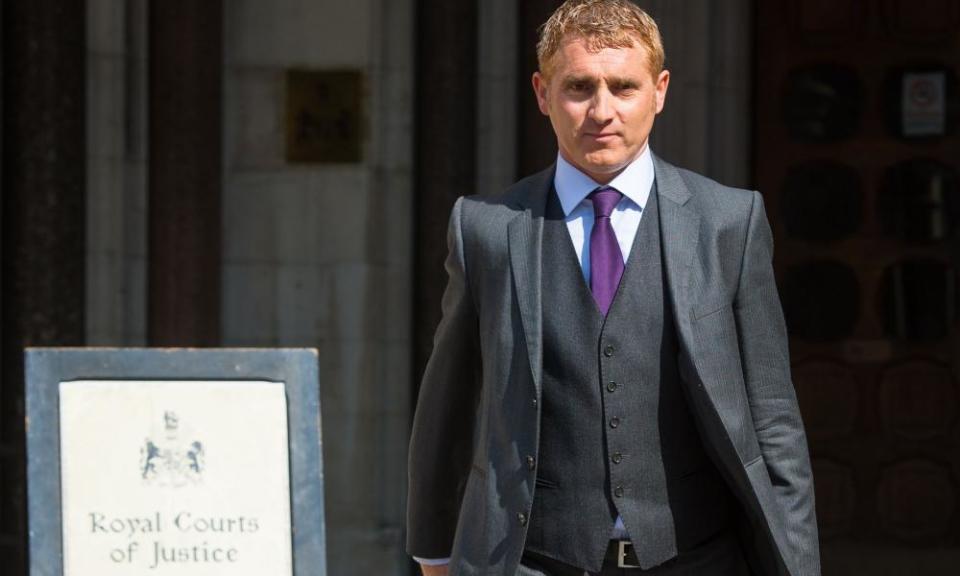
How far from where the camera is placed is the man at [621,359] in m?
2.97

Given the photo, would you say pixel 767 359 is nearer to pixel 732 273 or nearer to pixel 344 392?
pixel 732 273

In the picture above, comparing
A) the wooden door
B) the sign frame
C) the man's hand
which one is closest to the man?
the man's hand

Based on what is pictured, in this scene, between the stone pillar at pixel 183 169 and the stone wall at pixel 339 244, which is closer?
the stone pillar at pixel 183 169

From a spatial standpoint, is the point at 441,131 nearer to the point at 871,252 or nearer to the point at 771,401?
the point at 871,252

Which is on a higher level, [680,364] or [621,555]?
[680,364]

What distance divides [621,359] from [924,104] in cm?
393

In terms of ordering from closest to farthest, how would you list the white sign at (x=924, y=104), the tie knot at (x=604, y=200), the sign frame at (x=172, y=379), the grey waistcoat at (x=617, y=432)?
the grey waistcoat at (x=617, y=432), the tie knot at (x=604, y=200), the sign frame at (x=172, y=379), the white sign at (x=924, y=104)

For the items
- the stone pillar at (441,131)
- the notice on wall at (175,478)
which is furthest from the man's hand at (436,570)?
the stone pillar at (441,131)

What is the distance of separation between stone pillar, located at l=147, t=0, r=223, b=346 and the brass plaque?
A: 331mm

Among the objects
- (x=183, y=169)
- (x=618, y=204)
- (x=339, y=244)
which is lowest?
(x=339, y=244)

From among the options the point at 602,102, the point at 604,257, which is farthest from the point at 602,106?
the point at 604,257

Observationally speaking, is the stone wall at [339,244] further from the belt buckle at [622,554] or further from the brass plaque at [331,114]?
the belt buckle at [622,554]

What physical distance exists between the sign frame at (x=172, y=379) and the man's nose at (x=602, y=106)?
739 mm

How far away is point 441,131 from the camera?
20.3 feet
